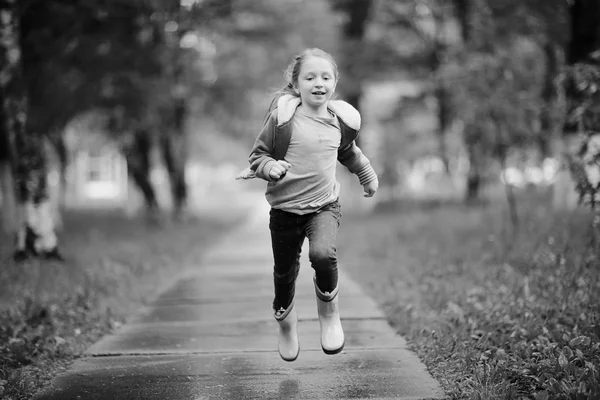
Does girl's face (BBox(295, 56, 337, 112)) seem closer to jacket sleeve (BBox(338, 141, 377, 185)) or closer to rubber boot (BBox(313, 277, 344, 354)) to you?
jacket sleeve (BBox(338, 141, 377, 185))

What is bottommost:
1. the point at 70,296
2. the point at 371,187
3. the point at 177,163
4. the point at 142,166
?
the point at 177,163

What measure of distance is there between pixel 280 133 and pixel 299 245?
699 mm

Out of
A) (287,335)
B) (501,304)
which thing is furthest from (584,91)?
(287,335)

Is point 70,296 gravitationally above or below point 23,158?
below

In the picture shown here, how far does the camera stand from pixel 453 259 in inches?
308

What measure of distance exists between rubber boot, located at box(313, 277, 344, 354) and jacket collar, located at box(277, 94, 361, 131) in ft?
3.31

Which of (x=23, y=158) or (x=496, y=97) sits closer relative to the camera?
(x=23, y=158)

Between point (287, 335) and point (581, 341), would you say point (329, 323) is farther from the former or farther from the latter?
point (581, 341)

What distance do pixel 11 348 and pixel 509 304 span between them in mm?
3657

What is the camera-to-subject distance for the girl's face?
3584mm

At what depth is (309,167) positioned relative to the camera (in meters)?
3.67

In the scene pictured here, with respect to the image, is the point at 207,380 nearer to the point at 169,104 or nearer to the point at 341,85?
the point at 169,104

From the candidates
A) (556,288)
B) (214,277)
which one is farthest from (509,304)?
(214,277)

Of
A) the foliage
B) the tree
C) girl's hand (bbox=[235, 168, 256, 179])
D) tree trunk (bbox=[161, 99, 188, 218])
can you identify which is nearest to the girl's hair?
girl's hand (bbox=[235, 168, 256, 179])
